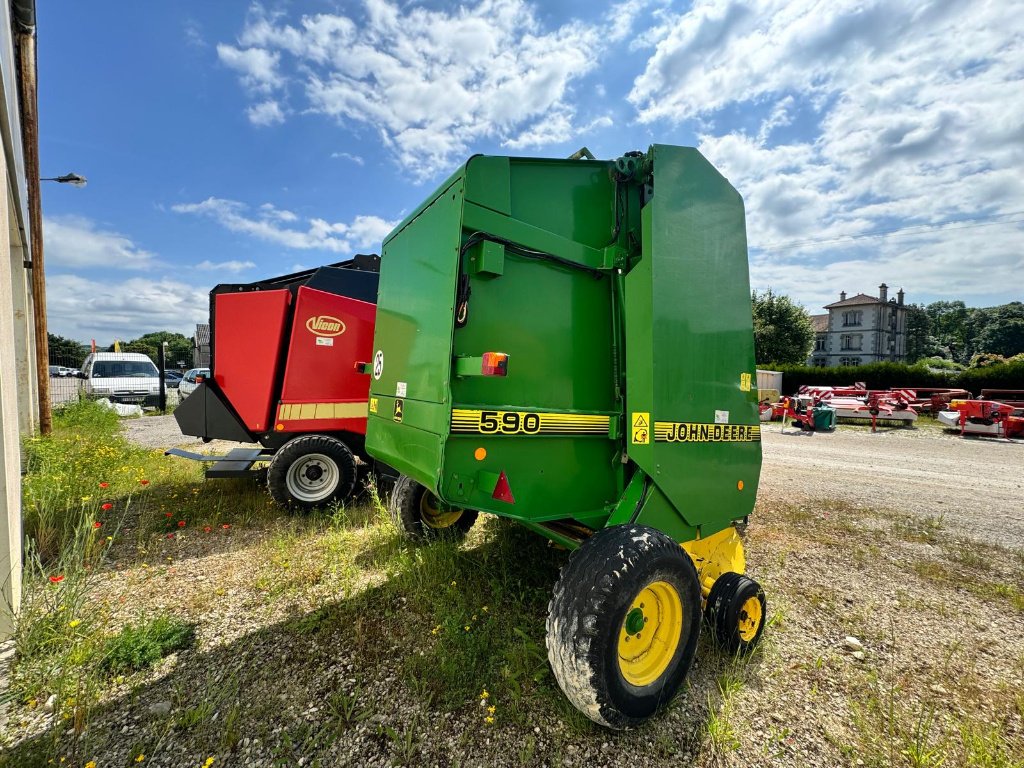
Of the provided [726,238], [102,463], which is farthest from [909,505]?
[102,463]

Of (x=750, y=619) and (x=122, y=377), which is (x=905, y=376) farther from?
(x=122, y=377)

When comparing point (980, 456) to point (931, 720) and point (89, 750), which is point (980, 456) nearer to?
point (931, 720)

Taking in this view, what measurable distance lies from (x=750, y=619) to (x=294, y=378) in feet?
16.2

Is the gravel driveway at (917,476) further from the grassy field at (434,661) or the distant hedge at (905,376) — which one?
the distant hedge at (905,376)

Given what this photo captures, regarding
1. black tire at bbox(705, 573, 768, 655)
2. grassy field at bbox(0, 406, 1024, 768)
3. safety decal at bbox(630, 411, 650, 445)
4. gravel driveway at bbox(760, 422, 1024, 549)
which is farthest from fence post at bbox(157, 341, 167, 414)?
gravel driveway at bbox(760, 422, 1024, 549)

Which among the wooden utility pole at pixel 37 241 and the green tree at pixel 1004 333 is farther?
the green tree at pixel 1004 333

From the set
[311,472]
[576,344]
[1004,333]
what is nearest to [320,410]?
[311,472]

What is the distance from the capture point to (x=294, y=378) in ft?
17.3

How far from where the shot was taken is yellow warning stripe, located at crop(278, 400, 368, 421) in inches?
207

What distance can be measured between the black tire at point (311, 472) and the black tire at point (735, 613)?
13.2ft

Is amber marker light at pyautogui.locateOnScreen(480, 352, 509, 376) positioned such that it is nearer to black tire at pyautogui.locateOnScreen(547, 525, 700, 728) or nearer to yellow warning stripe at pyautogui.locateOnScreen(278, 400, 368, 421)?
black tire at pyautogui.locateOnScreen(547, 525, 700, 728)

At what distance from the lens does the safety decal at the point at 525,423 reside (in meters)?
2.41

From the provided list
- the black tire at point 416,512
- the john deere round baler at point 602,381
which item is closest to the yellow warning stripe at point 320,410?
the black tire at point 416,512

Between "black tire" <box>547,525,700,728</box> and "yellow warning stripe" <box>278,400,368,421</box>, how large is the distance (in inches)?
159
